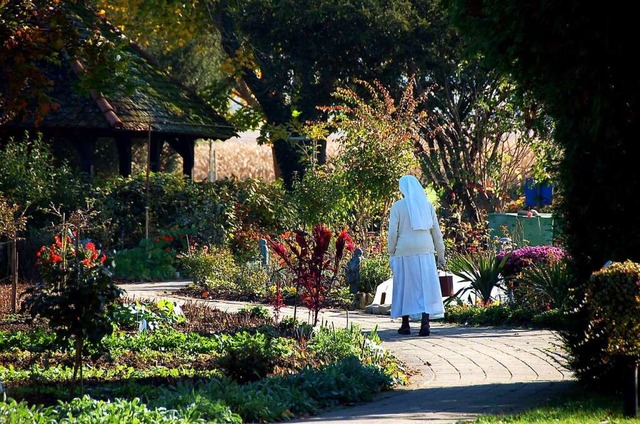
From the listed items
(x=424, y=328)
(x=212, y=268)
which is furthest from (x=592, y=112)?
(x=212, y=268)

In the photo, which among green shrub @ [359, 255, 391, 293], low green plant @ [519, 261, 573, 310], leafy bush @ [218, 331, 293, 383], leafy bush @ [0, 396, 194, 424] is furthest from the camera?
green shrub @ [359, 255, 391, 293]

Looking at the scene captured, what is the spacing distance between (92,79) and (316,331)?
12.4ft

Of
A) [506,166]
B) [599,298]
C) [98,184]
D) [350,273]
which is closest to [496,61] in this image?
[599,298]

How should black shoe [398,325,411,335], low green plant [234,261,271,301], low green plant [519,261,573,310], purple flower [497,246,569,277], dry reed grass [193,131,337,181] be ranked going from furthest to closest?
dry reed grass [193,131,337,181] → low green plant [234,261,271,301] → purple flower [497,246,569,277] → low green plant [519,261,573,310] → black shoe [398,325,411,335]

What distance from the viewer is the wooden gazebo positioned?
24.2 m

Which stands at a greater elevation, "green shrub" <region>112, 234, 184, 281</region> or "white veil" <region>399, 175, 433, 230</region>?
"white veil" <region>399, 175, 433, 230</region>

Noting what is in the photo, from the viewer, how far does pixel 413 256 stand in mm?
13312

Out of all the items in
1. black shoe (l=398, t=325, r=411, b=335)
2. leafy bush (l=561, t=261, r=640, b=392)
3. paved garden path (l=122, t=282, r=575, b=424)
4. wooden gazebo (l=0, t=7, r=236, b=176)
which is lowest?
paved garden path (l=122, t=282, r=575, b=424)

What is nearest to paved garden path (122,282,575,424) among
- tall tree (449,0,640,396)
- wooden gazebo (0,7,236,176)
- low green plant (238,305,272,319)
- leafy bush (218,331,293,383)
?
tall tree (449,0,640,396)

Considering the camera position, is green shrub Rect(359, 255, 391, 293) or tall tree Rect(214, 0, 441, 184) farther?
tall tree Rect(214, 0, 441, 184)

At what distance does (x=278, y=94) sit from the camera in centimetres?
3319

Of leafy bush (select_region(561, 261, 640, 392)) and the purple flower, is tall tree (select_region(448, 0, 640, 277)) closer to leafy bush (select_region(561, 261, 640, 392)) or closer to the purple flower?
leafy bush (select_region(561, 261, 640, 392))

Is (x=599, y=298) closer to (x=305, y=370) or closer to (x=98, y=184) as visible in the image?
(x=305, y=370)

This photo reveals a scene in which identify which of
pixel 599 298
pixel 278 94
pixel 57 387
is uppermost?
pixel 278 94
